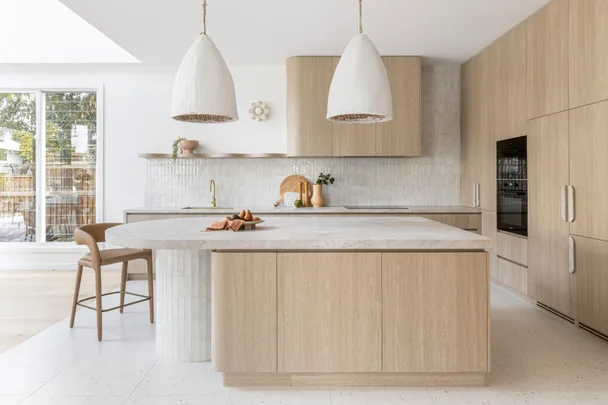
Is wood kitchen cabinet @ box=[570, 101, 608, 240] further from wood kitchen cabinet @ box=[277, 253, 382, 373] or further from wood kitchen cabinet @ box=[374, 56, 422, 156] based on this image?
wood kitchen cabinet @ box=[374, 56, 422, 156]

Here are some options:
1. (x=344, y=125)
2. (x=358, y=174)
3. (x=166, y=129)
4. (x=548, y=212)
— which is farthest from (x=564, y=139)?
(x=166, y=129)

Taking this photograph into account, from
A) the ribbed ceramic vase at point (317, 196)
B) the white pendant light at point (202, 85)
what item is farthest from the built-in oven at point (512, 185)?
the white pendant light at point (202, 85)

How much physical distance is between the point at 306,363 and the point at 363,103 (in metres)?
1.42

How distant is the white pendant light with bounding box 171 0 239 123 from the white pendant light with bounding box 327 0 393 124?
2.05ft

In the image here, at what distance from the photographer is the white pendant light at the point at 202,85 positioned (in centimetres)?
245

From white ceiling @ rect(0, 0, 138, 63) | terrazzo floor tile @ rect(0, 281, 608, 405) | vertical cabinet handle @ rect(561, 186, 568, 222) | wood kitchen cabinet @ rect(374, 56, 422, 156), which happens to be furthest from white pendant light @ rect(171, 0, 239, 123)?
white ceiling @ rect(0, 0, 138, 63)

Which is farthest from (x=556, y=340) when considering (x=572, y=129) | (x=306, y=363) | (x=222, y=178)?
(x=222, y=178)

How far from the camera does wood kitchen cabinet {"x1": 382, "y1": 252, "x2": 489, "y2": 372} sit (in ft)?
7.64

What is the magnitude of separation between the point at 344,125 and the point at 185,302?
9.98ft

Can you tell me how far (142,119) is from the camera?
5738mm

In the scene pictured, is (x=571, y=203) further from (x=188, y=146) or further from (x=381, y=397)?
(x=188, y=146)

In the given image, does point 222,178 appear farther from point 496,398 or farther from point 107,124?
point 496,398

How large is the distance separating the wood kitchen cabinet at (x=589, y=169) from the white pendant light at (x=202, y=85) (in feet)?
8.16

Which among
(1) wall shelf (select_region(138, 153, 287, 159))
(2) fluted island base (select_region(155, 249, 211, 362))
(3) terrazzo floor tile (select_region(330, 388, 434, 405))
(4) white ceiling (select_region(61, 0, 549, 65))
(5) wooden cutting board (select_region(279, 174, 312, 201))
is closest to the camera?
(3) terrazzo floor tile (select_region(330, 388, 434, 405))
